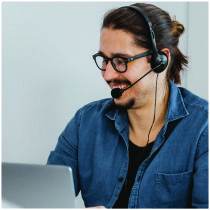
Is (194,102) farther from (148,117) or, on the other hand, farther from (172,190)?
(172,190)

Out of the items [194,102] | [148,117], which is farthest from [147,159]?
[194,102]

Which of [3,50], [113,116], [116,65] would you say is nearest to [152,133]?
[113,116]

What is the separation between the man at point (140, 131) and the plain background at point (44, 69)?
0.21 m

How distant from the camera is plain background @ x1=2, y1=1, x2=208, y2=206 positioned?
1454 mm

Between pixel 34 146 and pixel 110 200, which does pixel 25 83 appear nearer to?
pixel 34 146

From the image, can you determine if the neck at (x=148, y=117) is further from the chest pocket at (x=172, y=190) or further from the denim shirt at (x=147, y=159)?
the chest pocket at (x=172, y=190)

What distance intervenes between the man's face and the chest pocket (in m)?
0.33

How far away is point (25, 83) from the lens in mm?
1485

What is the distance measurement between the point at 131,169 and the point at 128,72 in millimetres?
402

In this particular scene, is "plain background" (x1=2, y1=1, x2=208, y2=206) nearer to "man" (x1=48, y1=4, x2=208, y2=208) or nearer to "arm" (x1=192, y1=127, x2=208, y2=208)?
"man" (x1=48, y1=4, x2=208, y2=208)

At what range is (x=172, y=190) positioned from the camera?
1174 millimetres

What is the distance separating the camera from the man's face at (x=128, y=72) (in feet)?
4.02

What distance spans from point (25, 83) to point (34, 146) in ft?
1.07

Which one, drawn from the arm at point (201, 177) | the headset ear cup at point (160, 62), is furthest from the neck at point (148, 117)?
the arm at point (201, 177)
